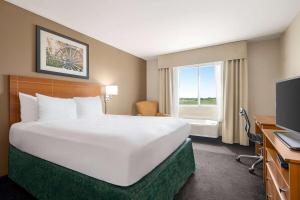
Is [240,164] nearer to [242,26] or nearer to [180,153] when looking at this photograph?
[180,153]

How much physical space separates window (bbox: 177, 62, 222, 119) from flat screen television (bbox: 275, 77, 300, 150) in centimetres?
246

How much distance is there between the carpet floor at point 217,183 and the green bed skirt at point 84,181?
0.12m

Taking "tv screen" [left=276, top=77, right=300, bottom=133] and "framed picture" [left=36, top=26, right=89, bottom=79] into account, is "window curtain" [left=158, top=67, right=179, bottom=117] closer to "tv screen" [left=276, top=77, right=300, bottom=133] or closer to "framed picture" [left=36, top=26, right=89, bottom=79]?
"framed picture" [left=36, top=26, right=89, bottom=79]

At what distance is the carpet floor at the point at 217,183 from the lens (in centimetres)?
176

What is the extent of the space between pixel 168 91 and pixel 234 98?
5.92 ft

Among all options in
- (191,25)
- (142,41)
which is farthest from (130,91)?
(191,25)

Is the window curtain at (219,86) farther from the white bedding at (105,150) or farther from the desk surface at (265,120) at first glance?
the white bedding at (105,150)

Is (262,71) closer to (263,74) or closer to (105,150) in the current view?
(263,74)

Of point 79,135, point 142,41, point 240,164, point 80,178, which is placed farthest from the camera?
point 142,41

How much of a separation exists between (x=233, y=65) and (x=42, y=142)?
407 cm

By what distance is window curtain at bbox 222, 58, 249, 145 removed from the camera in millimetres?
A: 3686

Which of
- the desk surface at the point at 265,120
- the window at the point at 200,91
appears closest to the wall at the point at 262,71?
the window at the point at 200,91

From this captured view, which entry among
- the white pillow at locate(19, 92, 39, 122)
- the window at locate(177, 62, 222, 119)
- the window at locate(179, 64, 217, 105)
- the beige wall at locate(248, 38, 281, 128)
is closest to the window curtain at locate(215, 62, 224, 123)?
the window at locate(177, 62, 222, 119)

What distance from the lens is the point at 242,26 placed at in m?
2.97
